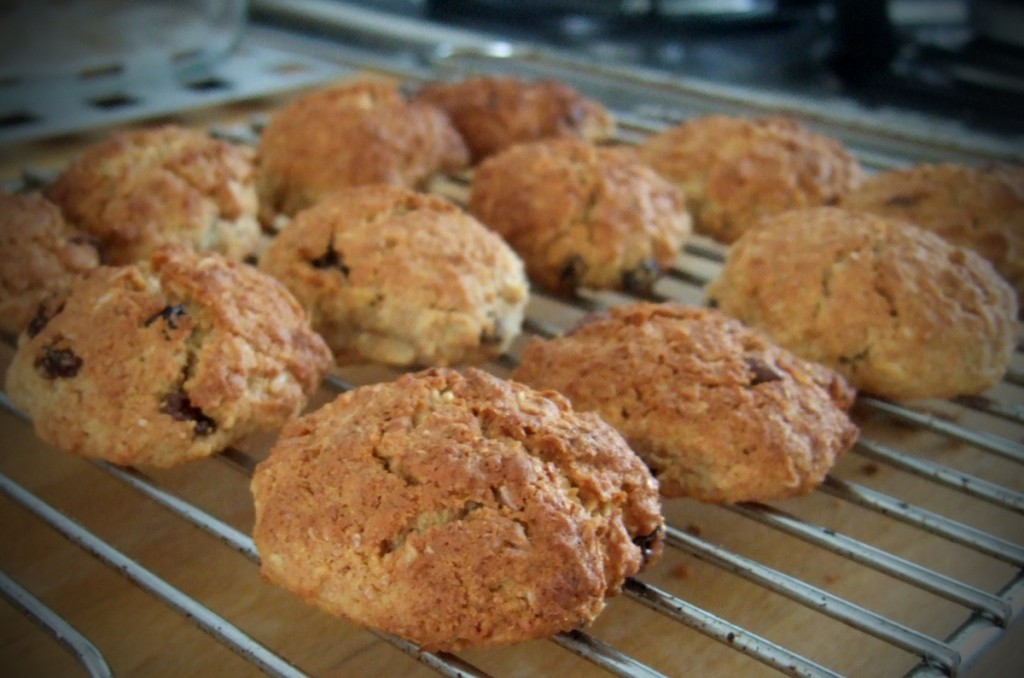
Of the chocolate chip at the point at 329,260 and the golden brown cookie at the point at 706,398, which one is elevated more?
the chocolate chip at the point at 329,260

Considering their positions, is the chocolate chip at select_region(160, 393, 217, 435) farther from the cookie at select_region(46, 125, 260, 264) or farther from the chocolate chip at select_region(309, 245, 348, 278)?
the cookie at select_region(46, 125, 260, 264)

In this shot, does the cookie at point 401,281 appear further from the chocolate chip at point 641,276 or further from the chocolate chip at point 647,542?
the chocolate chip at point 647,542

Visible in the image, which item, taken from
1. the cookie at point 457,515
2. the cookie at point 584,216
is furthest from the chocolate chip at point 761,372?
the cookie at point 584,216

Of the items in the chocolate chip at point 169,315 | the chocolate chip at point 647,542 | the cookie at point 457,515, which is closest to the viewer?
the cookie at point 457,515

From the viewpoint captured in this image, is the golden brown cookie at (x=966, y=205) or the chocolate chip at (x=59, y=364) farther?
the golden brown cookie at (x=966, y=205)

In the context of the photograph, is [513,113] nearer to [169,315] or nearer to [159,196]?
[159,196]

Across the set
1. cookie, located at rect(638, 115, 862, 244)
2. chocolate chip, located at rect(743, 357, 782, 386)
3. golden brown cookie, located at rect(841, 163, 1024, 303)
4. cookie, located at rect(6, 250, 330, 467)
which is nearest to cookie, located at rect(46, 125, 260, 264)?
cookie, located at rect(6, 250, 330, 467)

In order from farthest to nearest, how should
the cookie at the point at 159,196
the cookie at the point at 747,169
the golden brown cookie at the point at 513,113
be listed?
the golden brown cookie at the point at 513,113
the cookie at the point at 747,169
the cookie at the point at 159,196

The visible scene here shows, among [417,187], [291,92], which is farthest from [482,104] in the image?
[291,92]
